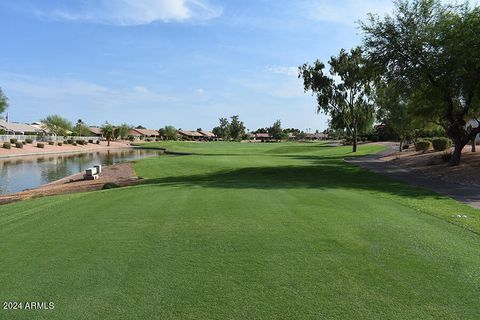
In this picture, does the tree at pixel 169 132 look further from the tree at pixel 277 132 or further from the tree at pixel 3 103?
the tree at pixel 3 103

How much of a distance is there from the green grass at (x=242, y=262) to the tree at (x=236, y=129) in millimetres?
175051

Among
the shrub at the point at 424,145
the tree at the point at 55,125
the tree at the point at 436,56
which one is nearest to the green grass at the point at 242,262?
the tree at the point at 436,56

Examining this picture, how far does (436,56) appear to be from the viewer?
2419cm

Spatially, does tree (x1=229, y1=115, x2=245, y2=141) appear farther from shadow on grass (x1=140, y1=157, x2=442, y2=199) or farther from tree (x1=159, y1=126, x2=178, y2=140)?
shadow on grass (x1=140, y1=157, x2=442, y2=199)

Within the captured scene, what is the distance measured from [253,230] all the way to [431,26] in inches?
881

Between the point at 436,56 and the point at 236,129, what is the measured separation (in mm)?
162429

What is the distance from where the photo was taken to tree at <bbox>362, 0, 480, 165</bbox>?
22.8 meters

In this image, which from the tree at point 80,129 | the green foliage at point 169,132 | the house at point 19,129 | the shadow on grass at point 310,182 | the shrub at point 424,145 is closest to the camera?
the shadow on grass at point 310,182

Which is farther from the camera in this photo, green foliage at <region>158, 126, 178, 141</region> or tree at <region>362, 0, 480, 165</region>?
green foliage at <region>158, 126, 178, 141</region>

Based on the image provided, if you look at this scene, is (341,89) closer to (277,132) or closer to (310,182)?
(310,182)

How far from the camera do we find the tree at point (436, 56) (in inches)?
898

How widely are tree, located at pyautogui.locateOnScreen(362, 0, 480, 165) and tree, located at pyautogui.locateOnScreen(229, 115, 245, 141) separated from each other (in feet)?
518

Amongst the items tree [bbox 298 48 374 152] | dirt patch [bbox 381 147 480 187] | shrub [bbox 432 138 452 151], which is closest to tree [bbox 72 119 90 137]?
tree [bbox 298 48 374 152]

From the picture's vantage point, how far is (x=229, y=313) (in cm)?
466
